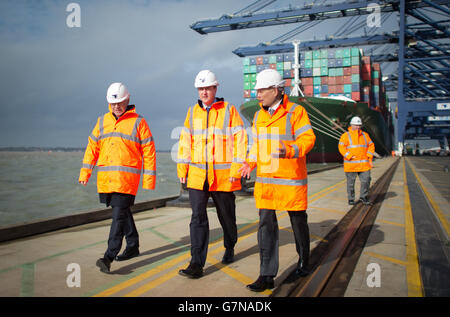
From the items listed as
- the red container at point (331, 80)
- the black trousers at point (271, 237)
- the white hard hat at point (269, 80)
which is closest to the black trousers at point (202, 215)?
the black trousers at point (271, 237)

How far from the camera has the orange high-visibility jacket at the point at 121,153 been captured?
3.62 metres

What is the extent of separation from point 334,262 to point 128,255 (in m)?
2.39

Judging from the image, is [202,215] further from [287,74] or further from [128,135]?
[287,74]

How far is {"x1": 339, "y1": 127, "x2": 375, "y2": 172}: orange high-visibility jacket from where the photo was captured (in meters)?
8.00

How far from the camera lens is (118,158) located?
3.63 metres

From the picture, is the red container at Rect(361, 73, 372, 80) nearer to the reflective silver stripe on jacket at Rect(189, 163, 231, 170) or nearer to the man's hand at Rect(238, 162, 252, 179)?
the reflective silver stripe on jacket at Rect(189, 163, 231, 170)

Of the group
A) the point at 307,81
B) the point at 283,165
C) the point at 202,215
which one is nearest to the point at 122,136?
the point at 202,215

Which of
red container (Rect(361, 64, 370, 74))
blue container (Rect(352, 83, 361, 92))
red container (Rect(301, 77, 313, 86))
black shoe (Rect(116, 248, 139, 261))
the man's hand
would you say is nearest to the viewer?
the man's hand

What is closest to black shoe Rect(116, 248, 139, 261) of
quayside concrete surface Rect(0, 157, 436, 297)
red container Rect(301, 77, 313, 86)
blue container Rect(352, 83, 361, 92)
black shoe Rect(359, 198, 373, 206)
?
quayside concrete surface Rect(0, 157, 436, 297)

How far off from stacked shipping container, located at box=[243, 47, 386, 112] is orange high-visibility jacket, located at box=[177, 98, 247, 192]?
103ft

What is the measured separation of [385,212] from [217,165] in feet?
16.5

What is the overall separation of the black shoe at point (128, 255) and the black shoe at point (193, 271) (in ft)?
3.21

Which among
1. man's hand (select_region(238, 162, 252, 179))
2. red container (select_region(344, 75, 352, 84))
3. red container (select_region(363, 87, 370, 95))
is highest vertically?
red container (select_region(344, 75, 352, 84))
